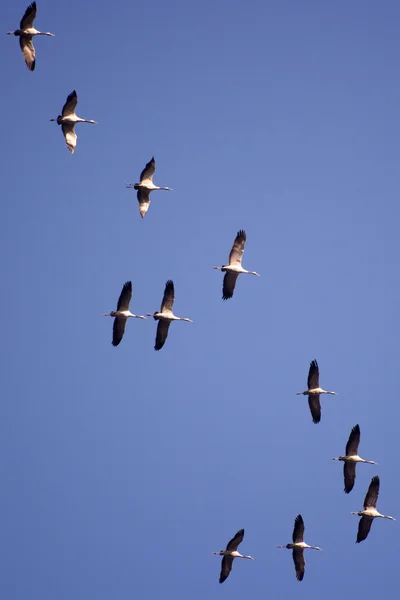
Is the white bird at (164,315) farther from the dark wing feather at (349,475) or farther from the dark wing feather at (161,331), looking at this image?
the dark wing feather at (349,475)

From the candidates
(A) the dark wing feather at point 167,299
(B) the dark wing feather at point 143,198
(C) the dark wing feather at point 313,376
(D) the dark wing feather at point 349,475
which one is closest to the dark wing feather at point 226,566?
(D) the dark wing feather at point 349,475

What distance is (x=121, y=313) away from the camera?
55.5 metres

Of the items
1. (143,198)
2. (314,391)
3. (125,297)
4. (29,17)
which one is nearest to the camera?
(29,17)

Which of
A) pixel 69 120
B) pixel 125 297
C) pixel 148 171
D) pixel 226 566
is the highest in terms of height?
pixel 69 120

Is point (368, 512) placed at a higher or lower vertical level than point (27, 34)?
lower

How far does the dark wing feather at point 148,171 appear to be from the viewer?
55.7m

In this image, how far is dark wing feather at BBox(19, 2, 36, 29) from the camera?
5091 cm

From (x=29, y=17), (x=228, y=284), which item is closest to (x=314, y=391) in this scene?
(x=228, y=284)

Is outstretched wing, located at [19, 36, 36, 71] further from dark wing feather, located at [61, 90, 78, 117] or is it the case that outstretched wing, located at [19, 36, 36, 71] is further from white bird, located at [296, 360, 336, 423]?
white bird, located at [296, 360, 336, 423]

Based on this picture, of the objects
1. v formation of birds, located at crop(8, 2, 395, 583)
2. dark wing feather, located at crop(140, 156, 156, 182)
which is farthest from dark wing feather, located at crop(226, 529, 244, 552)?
dark wing feather, located at crop(140, 156, 156, 182)

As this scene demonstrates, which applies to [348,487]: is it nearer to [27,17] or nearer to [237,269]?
[237,269]

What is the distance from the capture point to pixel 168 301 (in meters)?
55.4

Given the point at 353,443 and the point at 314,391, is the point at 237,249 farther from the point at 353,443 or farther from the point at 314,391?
the point at 353,443

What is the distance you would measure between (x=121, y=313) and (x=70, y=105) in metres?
8.10
